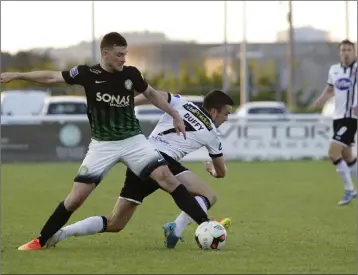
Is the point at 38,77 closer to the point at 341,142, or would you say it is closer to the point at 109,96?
the point at 109,96

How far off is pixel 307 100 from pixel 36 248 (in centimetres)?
6208

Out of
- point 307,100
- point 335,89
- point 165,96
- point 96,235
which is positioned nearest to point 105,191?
point 335,89

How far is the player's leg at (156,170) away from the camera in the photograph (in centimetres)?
1055

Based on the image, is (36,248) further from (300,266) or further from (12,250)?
(300,266)

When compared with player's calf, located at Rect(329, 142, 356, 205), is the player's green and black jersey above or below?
above

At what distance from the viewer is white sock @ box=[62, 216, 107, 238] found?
1083cm

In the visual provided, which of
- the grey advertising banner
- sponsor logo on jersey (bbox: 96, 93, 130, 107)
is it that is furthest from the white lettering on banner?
sponsor logo on jersey (bbox: 96, 93, 130, 107)

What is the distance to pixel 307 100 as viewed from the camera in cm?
7188

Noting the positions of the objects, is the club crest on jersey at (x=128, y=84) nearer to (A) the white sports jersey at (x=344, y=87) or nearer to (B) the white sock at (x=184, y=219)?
(B) the white sock at (x=184, y=219)

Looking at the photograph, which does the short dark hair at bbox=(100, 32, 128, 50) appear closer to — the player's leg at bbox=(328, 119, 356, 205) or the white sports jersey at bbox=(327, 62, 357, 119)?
the white sports jersey at bbox=(327, 62, 357, 119)

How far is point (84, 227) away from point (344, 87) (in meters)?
7.70

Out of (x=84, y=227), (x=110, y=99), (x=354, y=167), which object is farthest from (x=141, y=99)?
(x=354, y=167)

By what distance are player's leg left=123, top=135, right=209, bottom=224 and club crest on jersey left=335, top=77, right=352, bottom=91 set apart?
7343mm

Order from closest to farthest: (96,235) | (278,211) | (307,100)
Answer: (96,235), (278,211), (307,100)
